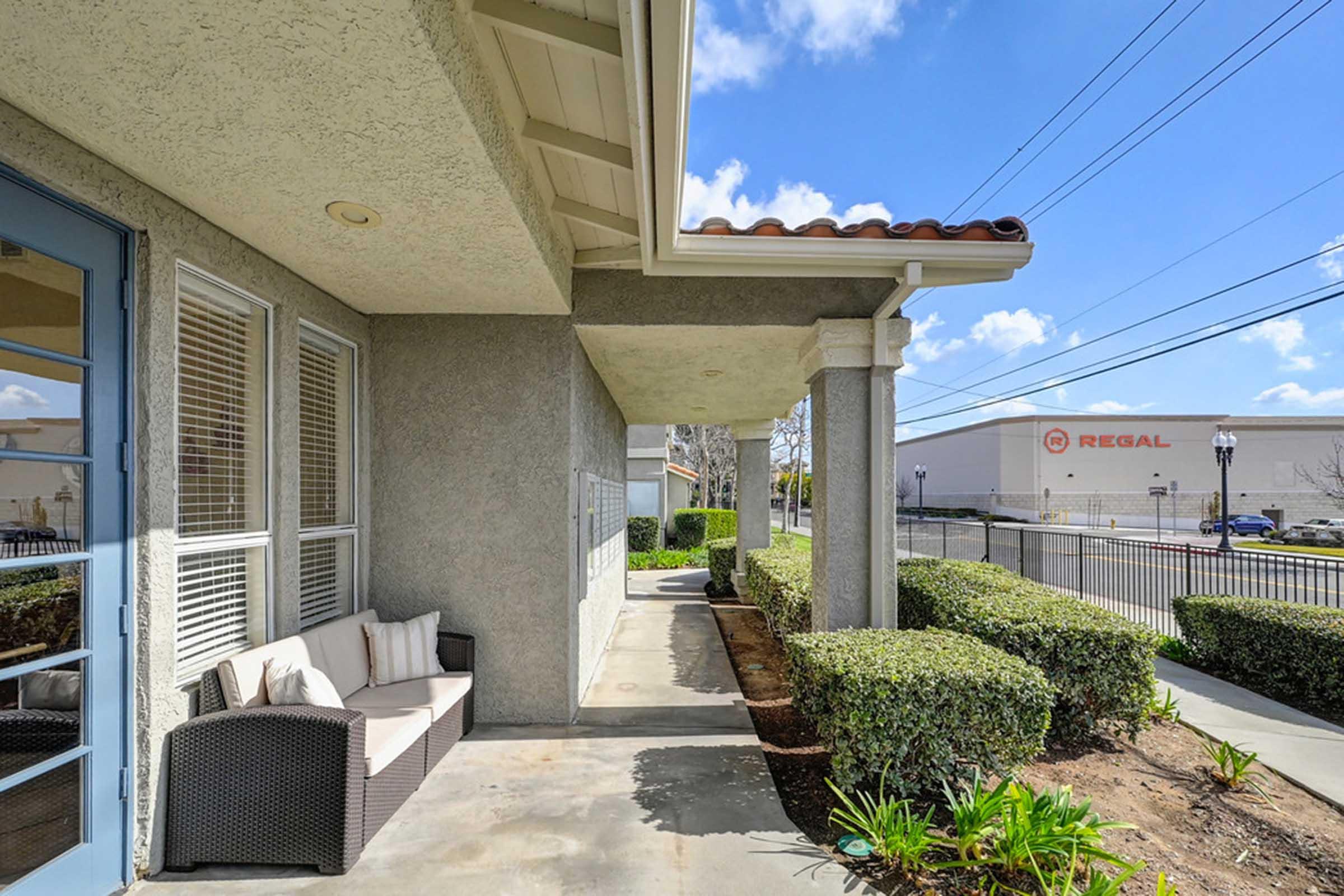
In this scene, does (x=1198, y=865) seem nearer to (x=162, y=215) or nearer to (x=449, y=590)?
(x=449, y=590)

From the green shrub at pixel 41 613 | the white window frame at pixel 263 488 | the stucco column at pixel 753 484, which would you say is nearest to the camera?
the green shrub at pixel 41 613

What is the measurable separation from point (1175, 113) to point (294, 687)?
1374 centimetres

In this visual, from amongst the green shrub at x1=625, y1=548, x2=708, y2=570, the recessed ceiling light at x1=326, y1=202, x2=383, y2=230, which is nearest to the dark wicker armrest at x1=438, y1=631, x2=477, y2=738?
the recessed ceiling light at x1=326, y1=202, x2=383, y2=230

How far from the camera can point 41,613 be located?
2412 millimetres

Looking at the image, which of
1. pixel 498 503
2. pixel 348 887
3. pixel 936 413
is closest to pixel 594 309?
pixel 498 503

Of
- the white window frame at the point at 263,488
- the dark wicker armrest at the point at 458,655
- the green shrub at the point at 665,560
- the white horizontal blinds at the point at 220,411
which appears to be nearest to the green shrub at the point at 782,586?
the dark wicker armrest at the point at 458,655

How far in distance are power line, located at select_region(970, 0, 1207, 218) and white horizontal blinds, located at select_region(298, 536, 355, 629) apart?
20.5 ft

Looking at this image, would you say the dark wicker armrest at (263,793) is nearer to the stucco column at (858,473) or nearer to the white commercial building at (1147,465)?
the stucco column at (858,473)

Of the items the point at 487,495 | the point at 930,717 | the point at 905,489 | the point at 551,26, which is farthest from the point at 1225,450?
the point at 905,489

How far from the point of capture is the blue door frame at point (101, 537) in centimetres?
245

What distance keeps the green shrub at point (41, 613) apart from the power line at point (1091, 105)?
6917 millimetres

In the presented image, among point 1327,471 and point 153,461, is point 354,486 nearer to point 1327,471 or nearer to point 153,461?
point 153,461

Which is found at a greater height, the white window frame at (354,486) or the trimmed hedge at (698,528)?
the white window frame at (354,486)

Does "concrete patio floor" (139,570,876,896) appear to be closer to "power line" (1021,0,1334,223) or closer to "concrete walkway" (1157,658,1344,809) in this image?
"concrete walkway" (1157,658,1344,809)
